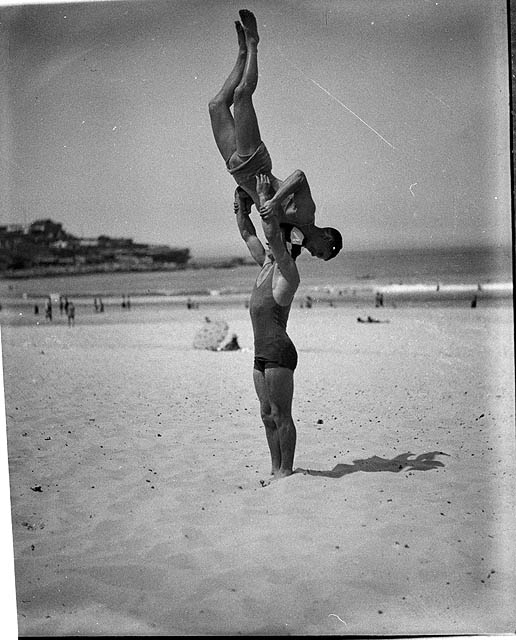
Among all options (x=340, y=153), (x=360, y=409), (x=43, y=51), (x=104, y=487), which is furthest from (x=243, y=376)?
(x=43, y=51)

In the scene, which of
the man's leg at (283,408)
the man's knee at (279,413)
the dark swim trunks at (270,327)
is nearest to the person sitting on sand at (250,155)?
the dark swim trunks at (270,327)

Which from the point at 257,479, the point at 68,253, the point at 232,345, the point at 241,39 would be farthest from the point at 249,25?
the point at 257,479

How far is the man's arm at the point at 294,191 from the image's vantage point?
9.09ft

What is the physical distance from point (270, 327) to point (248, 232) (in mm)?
347

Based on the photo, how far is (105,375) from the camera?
3254 mm

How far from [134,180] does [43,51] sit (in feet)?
1.89

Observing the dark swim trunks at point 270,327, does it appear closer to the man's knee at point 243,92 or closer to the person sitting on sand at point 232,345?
the person sitting on sand at point 232,345

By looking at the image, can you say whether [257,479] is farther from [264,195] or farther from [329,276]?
[264,195]

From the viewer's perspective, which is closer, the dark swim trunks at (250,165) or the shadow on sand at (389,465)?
the dark swim trunks at (250,165)

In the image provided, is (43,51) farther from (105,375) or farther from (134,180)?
(105,375)

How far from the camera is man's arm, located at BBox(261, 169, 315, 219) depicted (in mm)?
2771

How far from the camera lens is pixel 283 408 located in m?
2.89

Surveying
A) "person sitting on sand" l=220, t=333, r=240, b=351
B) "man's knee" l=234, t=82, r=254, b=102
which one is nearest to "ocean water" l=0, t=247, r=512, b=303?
"person sitting on sand" l=220, t=333, r=240, b=351

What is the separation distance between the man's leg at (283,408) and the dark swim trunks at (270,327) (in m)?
0.03
